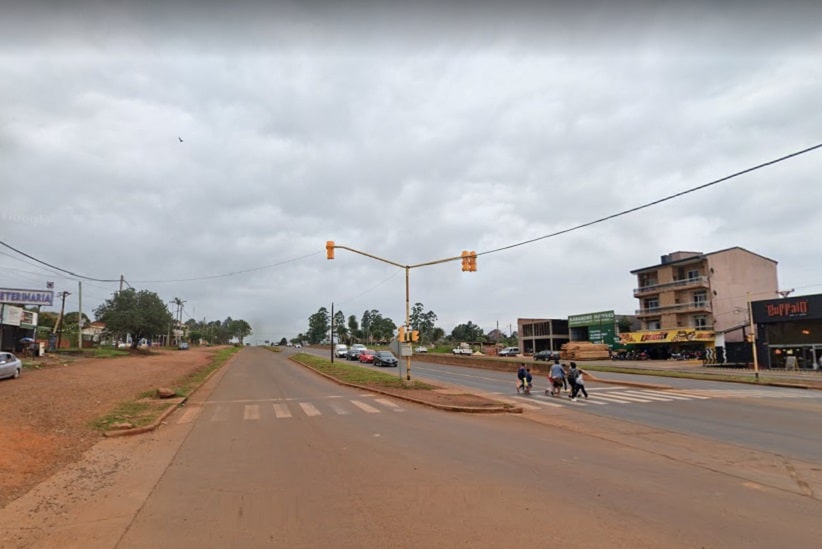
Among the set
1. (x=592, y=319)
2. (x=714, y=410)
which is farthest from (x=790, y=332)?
(x=714, y=410)

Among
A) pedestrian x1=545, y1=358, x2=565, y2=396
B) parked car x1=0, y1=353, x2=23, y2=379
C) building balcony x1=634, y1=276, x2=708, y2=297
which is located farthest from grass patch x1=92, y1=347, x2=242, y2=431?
building balcony x1=634, y1=276, x2=708, y2=297

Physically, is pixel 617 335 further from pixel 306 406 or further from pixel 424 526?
pixel 424 526

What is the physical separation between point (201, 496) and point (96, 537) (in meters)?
1.62

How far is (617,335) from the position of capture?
250 feet

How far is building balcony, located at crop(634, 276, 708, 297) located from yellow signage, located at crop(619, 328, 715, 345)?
5.77 meters

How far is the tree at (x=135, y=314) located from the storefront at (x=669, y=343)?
58583 mm

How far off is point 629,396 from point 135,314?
182 ft

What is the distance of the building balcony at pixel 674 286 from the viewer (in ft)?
210

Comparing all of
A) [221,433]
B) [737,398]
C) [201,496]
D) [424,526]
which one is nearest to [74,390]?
[221,433]

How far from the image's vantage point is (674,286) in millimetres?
67562

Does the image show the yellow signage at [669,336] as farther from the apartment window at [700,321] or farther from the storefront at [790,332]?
the storefront at [790,332]

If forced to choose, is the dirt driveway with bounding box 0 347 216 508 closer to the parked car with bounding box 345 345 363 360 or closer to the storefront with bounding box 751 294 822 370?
the parked car with bounding box 345 345 363 360

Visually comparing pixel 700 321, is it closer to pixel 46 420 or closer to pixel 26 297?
pixel 46 420

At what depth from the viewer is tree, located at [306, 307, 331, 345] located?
172m
